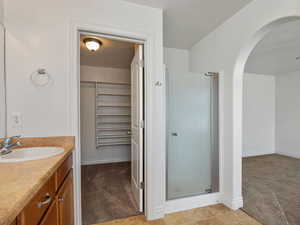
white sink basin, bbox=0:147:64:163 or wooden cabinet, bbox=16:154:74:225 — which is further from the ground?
white sink basin, bbox=0:147:64:163

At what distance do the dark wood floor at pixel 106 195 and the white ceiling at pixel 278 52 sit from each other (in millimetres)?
3305

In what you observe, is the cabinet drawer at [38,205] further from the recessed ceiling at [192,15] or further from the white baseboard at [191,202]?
the recessed ceiling at [192,15]

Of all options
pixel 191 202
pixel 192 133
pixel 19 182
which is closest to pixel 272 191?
pixel 191 202

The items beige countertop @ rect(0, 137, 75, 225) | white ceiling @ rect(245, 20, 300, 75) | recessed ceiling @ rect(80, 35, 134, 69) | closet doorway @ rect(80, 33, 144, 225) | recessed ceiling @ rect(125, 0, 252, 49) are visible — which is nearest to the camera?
beige countertop @ rect(0, 137, 75, 225)

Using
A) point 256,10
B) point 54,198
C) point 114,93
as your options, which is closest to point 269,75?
point 256,10

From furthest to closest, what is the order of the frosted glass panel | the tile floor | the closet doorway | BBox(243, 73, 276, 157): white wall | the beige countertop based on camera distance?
BBox(243, 73, 276, 157): white wall < the closet doorway < the frosted glass panel < the tile floor < the beige countertop

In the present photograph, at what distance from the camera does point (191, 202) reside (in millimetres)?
1816

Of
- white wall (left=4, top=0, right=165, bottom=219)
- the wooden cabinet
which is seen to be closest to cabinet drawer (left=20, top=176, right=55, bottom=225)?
the wooden cabinet

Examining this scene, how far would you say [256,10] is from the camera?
158cm

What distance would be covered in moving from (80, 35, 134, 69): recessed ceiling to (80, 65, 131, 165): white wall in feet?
0.64

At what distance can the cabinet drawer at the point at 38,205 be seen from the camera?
0.54m

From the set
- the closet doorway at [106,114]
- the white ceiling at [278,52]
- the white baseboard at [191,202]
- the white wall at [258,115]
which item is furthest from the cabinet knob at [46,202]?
the white wall at [258,115]

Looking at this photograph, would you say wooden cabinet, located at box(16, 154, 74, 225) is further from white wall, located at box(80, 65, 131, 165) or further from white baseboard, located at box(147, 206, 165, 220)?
white wall, located at box(80, 65, 131, 165)

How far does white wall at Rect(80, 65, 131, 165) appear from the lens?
136 inches
